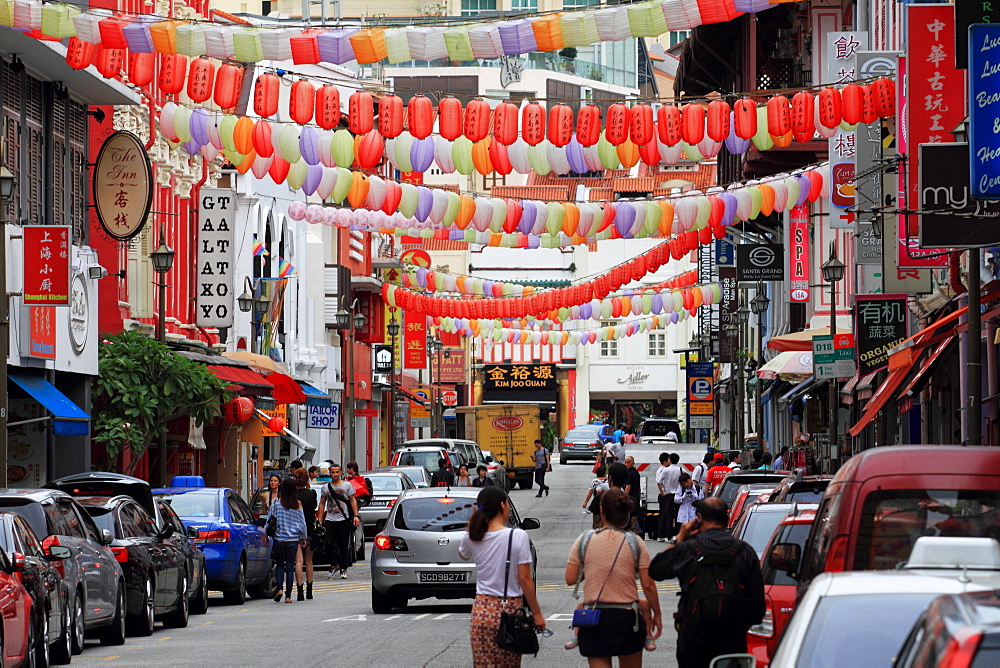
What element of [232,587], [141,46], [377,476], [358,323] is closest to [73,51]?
[141,46]

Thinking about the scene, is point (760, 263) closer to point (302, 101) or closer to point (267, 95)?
point (302, 101)

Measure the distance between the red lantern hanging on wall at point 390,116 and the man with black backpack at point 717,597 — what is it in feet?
44.7

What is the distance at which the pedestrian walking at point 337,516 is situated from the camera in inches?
1137

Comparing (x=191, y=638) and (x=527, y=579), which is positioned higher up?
(x=527, y=579)

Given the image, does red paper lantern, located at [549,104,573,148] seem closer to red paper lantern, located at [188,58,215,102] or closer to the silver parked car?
red paper lantern, located at [188,58,215,102]

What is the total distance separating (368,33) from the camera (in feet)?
70.4

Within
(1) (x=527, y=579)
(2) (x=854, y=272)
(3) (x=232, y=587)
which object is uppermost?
(2) (x=854, y=272)

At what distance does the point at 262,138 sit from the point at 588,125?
4.60m

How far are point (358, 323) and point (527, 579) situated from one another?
42.0 meters

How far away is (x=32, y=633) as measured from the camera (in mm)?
14438

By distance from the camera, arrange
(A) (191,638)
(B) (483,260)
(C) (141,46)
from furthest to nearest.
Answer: (B) (483,260) → (C) (141,46) → (A) (191,638)

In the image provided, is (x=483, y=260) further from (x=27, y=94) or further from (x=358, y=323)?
(x=27, y=94)

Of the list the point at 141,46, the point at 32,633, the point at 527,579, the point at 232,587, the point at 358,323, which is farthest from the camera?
the point at 358,323

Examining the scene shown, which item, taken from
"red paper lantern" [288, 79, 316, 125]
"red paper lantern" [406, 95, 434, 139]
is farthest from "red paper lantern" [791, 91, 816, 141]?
"red paper lantern" [288, 79, 316, 125]
